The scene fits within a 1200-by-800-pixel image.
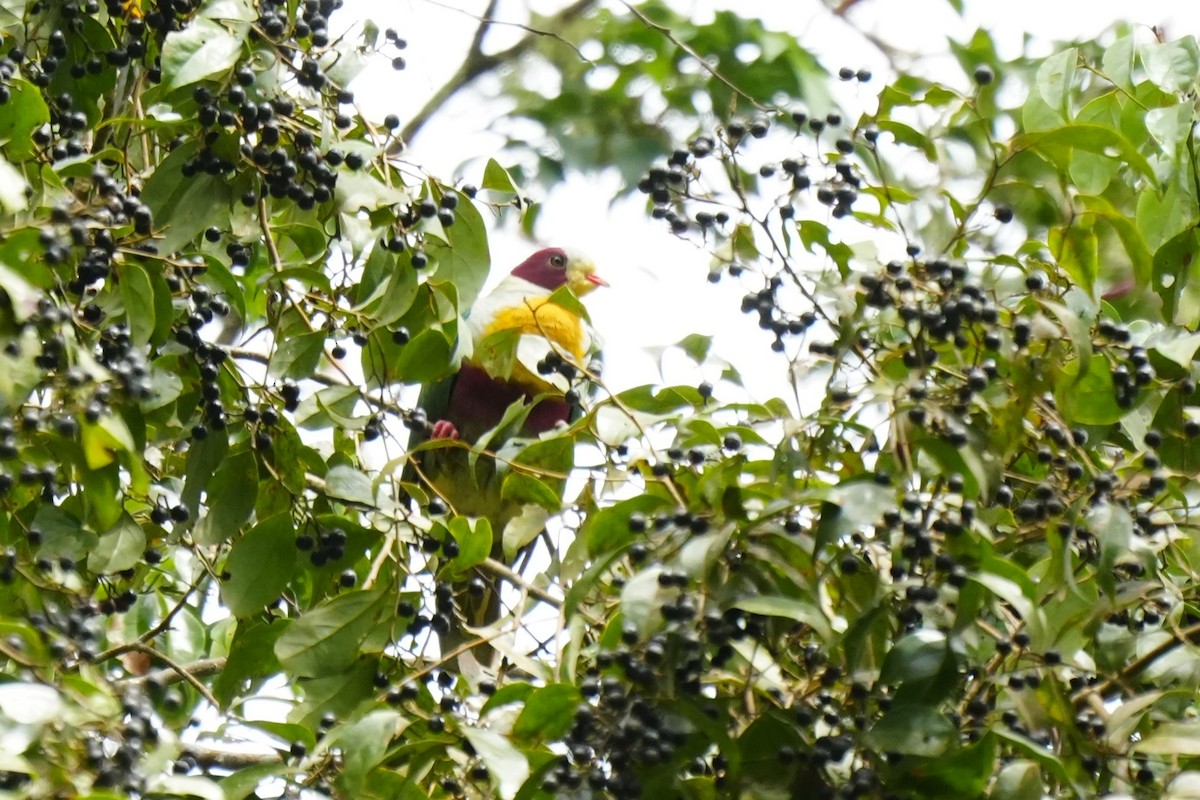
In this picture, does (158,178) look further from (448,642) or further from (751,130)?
(448,642)

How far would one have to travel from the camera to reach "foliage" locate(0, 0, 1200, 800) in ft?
4.59

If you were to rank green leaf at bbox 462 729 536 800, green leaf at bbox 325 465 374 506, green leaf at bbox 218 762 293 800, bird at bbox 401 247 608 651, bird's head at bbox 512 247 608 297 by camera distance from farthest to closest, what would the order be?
bird's head at bbox 512 247 608 297
bird at bbox 401 247 608 651
green leaf at bbox 325 465 374 506
green leaf at bbox 218 762 293 800
green leaf at bbox 462 729 536 800

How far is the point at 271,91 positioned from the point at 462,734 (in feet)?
2.46

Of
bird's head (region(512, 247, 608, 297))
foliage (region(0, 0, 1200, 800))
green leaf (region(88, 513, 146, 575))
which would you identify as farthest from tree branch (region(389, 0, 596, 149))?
green leaf (region(88, 513, 146, 575))

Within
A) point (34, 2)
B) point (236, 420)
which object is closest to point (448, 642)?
point (236, 420)

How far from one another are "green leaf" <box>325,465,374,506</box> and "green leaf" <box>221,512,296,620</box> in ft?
0.21

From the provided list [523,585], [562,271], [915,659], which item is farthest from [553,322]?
[915,659]

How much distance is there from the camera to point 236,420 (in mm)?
1891

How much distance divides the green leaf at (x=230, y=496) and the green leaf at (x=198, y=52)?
456mm

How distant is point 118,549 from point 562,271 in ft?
8.57

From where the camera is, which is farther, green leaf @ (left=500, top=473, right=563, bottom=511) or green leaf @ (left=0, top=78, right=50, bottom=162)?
green leaf @ (left=500, top=473, right=563, bottom=511)

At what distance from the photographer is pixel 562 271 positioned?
427cm

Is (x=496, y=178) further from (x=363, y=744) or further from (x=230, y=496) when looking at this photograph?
(x=363, y=744)

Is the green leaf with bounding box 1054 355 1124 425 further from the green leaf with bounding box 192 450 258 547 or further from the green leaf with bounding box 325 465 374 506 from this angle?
the green leaf with bounding box 192 450 258 547
